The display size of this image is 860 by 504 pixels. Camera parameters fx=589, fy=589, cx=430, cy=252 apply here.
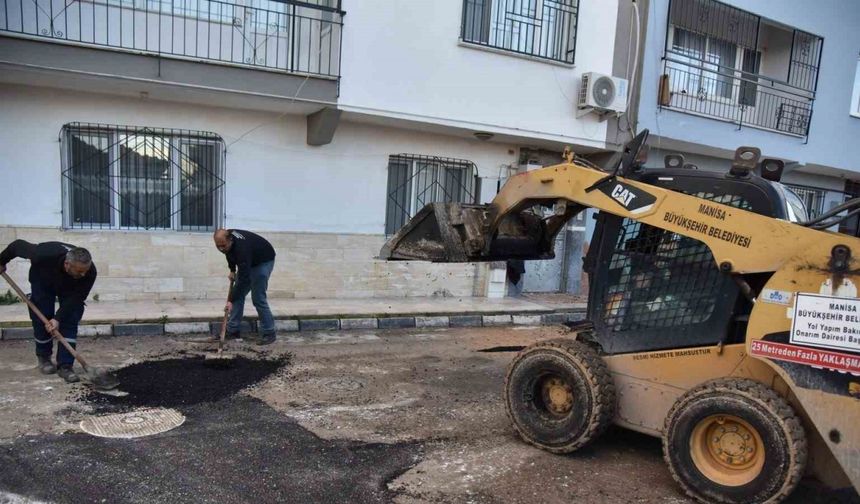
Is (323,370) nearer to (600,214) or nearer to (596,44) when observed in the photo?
(600,214)

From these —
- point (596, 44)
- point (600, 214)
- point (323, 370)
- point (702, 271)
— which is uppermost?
point (596, 44)

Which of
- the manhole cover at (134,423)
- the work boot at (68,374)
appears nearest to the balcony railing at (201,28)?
the work boot at (68,374)

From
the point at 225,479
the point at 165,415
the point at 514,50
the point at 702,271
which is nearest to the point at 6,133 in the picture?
the point at 165,415

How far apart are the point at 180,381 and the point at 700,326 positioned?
442 cm

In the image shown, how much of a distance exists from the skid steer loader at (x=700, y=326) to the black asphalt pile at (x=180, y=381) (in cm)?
221

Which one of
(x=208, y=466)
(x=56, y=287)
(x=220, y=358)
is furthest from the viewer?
(x=220, y=358)

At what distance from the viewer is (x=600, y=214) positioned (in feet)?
14.4

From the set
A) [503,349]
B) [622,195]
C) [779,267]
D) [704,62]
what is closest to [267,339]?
[503,349]

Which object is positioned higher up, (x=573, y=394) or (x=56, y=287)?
(x=56, y=287)

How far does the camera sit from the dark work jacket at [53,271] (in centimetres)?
523

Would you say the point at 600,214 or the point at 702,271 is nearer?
the point at 702,271

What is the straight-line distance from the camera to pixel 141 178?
27.7 ft

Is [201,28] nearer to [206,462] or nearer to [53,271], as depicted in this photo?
[53,271]

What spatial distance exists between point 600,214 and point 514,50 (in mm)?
6244
